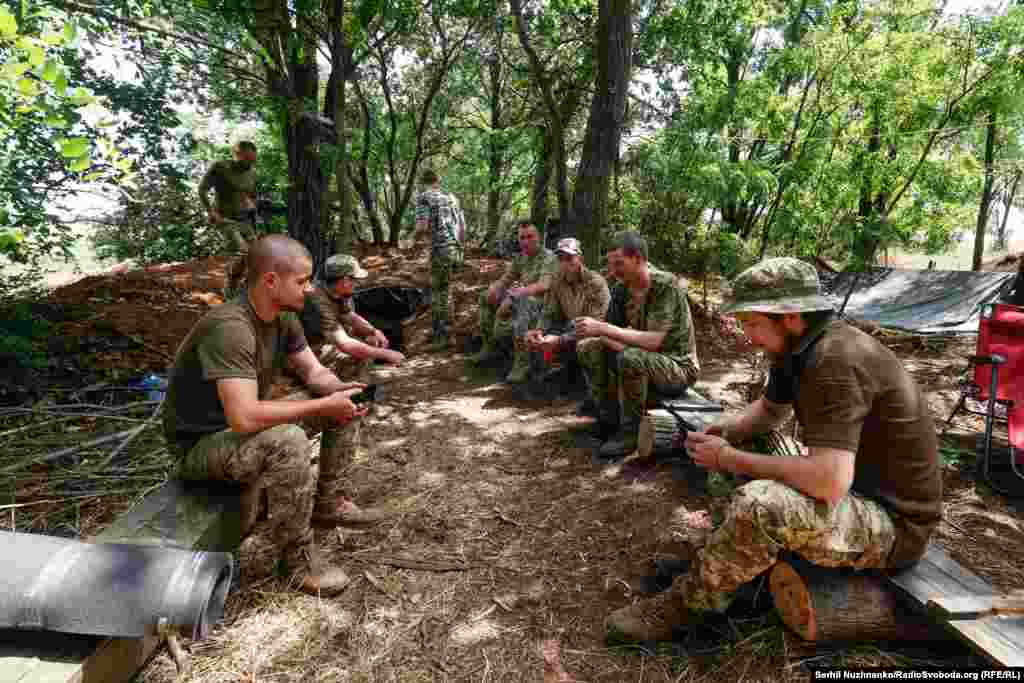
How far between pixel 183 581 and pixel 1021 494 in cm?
515

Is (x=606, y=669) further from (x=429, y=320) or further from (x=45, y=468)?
(x=429, y=320)

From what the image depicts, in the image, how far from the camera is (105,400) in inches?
189

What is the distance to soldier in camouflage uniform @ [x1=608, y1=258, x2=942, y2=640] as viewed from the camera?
6.01ft

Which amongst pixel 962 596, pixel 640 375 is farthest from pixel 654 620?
pixel 640 375

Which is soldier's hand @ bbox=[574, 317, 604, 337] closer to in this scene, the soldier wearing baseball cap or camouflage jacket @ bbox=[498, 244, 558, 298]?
the soldier wearing baseball cap

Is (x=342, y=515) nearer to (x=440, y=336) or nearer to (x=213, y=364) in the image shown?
(x=213, y=364)

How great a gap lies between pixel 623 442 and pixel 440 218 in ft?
13.3

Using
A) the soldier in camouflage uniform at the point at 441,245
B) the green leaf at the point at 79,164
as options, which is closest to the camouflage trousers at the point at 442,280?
the soldier in camouflage uniform at the point at 441,245

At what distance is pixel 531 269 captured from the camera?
620 centimetres

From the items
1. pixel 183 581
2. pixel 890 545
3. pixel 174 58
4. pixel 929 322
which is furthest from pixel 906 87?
pixel 183 581

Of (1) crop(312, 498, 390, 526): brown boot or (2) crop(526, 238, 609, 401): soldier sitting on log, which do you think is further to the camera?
(2) crop(526, 238, 609, 401): soldier sitting on log

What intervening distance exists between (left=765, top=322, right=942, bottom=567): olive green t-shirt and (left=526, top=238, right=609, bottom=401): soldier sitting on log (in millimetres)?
3007

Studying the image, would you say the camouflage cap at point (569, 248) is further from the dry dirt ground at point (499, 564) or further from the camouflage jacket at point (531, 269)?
the dry dirt ground at point (499, 564)

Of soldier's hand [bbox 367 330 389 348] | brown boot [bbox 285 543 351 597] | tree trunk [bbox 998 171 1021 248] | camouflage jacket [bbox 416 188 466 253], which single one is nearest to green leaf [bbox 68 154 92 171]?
brown boot [bbox 285 543 351 597]
